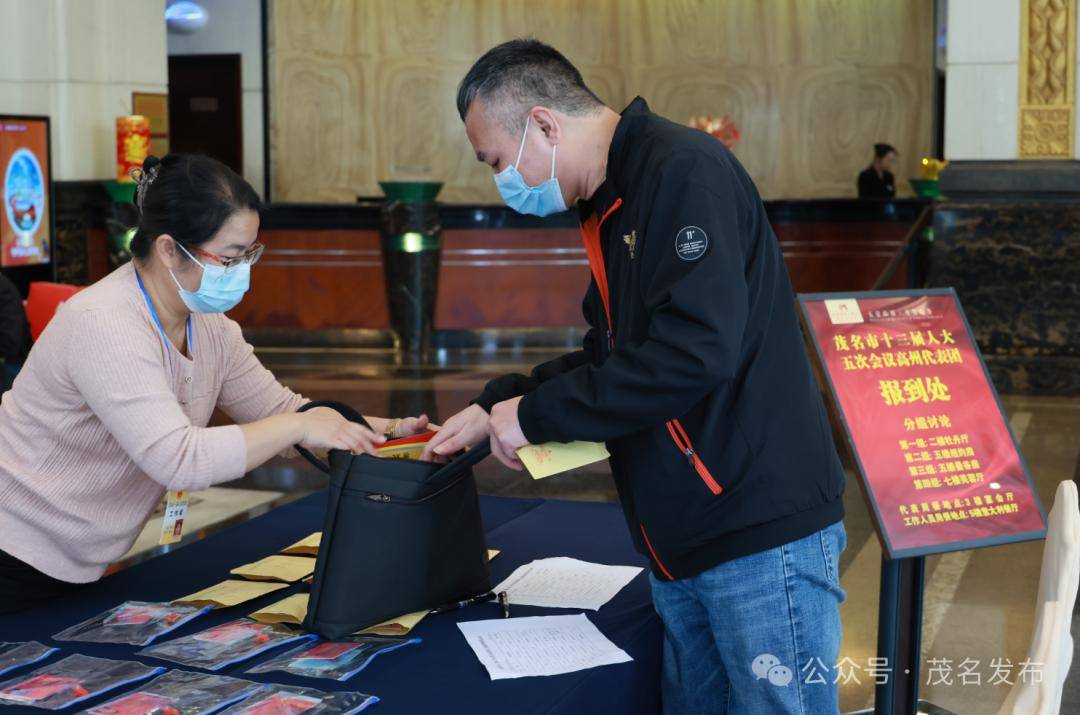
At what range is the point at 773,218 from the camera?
412 inches

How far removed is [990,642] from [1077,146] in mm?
4455

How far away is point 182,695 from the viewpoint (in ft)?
6.14

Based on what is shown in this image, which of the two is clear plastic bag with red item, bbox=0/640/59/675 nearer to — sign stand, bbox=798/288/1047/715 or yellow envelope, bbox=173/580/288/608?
yellow envelope, bbox=173/580/288/608

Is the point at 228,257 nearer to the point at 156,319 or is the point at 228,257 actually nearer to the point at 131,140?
the point at 156,319

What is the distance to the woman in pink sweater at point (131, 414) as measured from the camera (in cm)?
227

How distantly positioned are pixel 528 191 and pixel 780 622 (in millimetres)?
830

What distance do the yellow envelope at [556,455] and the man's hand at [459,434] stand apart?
0.19 m

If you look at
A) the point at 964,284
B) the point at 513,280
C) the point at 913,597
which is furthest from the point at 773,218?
the point at 913,597

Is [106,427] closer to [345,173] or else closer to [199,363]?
[199,363]

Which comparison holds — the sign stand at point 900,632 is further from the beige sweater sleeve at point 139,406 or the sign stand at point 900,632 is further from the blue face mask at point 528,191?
the beige sweater sleeve at point 139,406

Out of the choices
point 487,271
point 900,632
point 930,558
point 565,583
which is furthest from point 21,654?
point 487,271

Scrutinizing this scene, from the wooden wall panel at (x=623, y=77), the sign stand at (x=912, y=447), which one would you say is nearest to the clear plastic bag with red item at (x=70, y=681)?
the sign stand at (x=912, y=447)

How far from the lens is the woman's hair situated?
7.78 feet

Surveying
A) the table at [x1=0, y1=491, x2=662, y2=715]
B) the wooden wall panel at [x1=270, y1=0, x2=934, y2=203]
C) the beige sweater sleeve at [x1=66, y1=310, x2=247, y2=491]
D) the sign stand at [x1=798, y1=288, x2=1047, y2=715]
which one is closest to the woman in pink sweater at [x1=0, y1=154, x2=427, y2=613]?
the beige sweater sleeve at [x1=66, y1=310, x2=247, y2=491]
